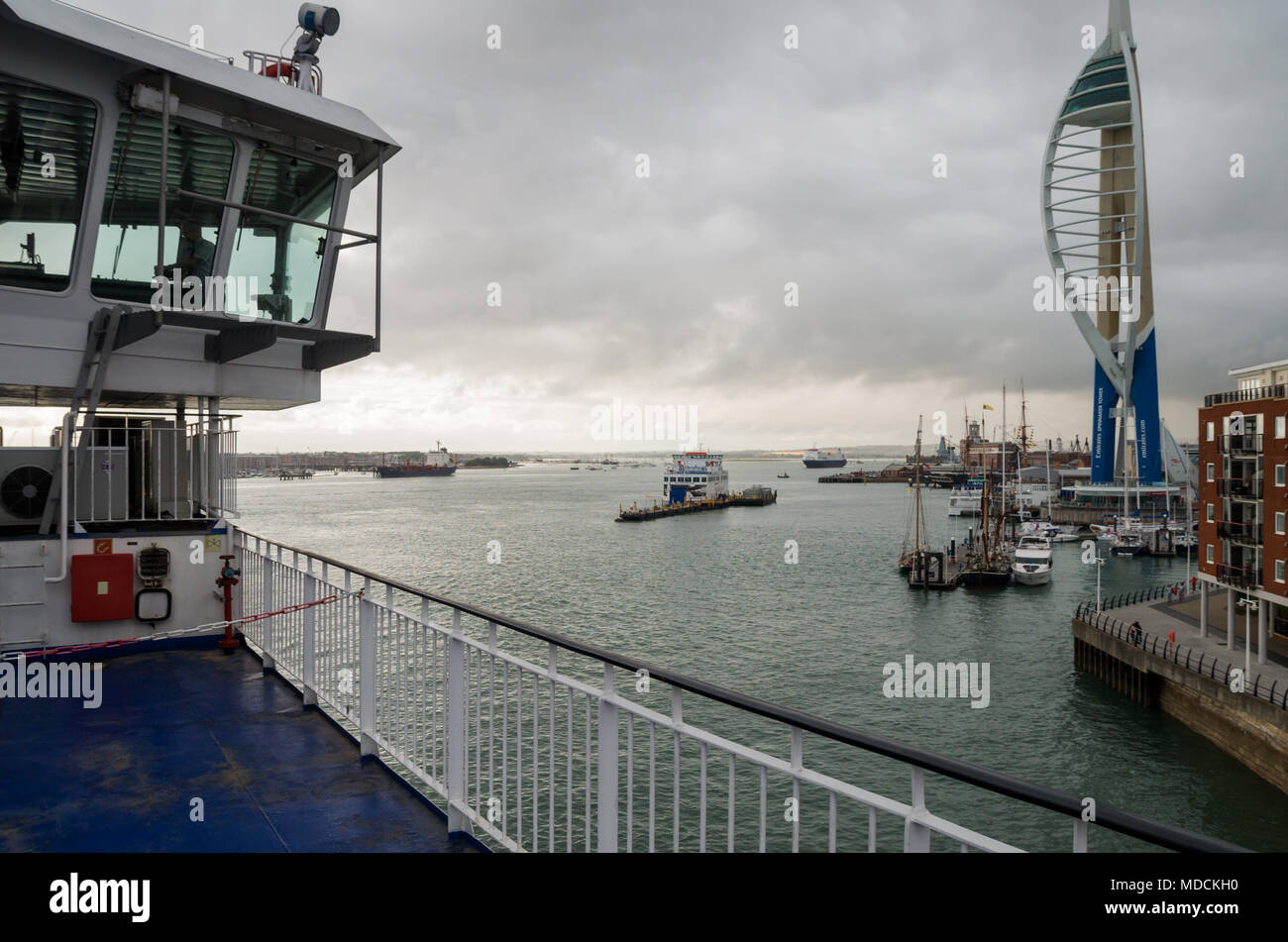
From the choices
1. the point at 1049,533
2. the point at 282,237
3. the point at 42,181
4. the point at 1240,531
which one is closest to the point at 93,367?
the point at 42,181

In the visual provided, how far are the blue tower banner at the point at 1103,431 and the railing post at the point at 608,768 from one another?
63730mm

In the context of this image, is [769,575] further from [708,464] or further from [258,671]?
[708,464]

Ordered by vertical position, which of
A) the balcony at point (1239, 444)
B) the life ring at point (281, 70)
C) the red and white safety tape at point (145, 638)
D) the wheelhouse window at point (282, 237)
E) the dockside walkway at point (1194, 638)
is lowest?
the dockside walkway at point (1194, 638)

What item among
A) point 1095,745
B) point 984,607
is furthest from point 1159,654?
point 984,607

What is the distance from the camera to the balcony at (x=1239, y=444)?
990 inches

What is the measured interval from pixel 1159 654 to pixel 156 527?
2557 cm

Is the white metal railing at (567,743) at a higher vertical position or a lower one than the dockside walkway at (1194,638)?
higher

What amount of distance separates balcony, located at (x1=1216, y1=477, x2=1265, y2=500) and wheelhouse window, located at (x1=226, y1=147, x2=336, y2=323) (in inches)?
1075

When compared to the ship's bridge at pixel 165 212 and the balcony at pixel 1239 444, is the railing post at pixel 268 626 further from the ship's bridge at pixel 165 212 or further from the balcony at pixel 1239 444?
the balcony at pixel 1239 444

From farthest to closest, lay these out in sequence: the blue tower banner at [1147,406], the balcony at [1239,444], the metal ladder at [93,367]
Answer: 1. the blue tower banner at [1147,406]
2. the balcony at [1239,444]
3. the metal ladder at [93,367]

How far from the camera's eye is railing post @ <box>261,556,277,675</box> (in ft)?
21.8

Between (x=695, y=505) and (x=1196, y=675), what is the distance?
7630 centimetres

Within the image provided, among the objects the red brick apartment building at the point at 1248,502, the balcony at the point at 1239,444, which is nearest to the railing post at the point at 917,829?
the red brick apartment building at the point at 1248,502

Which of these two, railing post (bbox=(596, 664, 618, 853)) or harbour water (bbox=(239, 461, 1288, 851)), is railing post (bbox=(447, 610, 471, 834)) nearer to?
railing post (bbox=(596, 664, 618, 853))
